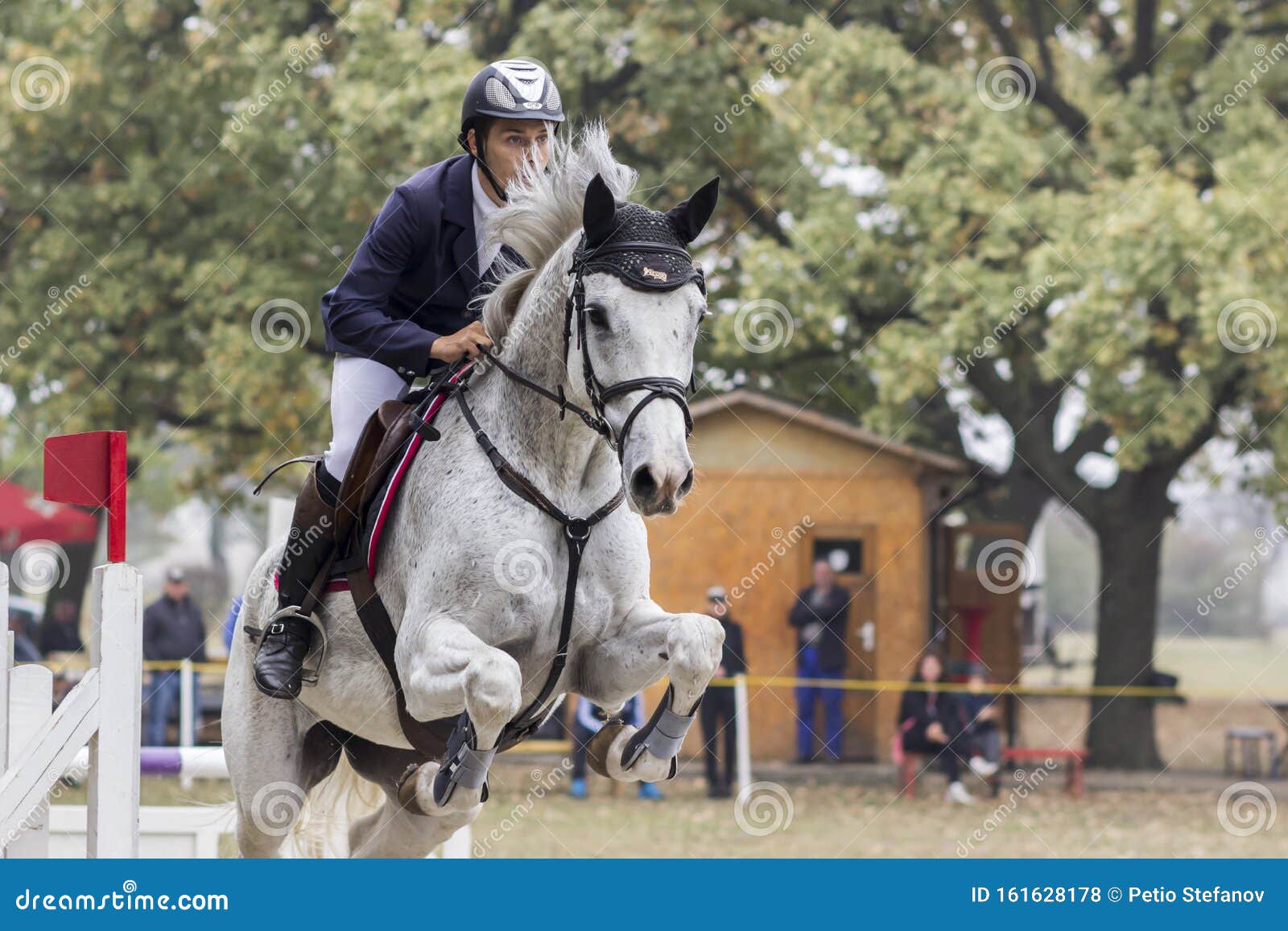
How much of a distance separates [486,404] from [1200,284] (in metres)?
9.26

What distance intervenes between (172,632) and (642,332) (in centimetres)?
1070

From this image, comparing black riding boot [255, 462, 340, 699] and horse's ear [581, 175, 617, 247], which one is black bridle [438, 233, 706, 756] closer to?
horse's ear [581, 175, 617, 247]

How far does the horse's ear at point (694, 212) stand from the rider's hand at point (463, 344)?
64cm

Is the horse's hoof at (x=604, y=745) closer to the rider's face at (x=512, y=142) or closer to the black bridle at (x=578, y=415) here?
the black bridle at (x=578, y=415)

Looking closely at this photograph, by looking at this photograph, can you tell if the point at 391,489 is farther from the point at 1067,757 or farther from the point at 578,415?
the point at 1067,757

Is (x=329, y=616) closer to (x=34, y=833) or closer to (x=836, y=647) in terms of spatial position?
(x=34, y=833)

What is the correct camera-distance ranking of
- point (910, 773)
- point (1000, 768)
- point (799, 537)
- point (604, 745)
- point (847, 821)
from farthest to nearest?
1. point (799, 537)
2. point (1000, 768)
3. point (910, 773)
4. point (847, 821)
5. point (604, 745)

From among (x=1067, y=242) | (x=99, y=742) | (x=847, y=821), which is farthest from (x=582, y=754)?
(x=99, y=742)

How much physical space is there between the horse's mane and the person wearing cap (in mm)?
9326

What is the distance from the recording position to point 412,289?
4.49 metres

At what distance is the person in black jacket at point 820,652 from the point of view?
1378cm

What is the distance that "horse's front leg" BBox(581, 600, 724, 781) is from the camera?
12.5 feet

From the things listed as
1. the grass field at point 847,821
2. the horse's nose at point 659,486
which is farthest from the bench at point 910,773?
the horse's nose at point 659,486
